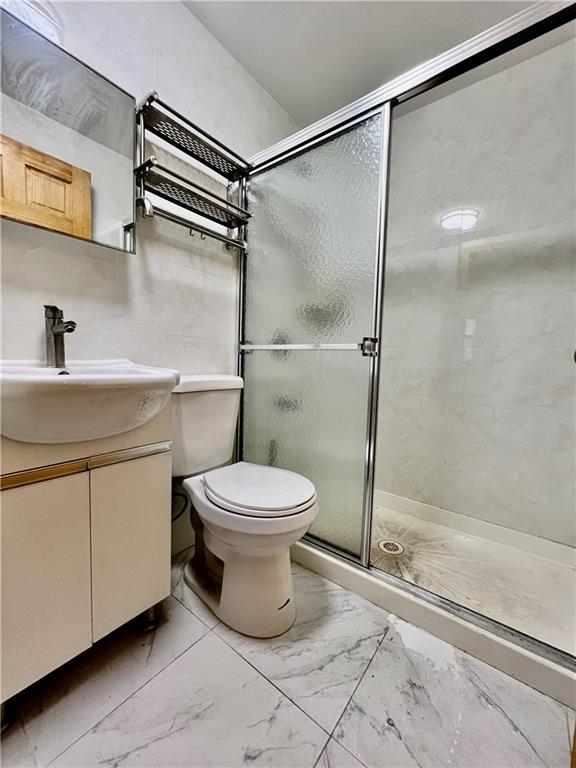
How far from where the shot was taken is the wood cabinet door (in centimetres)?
85

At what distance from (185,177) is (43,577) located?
1402mm

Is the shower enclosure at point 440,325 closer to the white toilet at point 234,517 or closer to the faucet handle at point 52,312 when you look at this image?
the white toilet at point 234,517

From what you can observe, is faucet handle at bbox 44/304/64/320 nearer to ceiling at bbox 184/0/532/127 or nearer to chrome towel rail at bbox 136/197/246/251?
chrome towel rail at bbox 136/197/246/251

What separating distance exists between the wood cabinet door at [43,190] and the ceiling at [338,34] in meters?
0.94

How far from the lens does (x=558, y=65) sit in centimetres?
132

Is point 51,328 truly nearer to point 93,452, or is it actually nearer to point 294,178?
point 93,452

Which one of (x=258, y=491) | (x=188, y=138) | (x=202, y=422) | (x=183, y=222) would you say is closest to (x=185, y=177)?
(x=188, y=138)

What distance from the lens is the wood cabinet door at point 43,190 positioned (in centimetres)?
85

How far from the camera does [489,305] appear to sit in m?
1.51

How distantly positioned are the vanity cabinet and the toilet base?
0.20 m

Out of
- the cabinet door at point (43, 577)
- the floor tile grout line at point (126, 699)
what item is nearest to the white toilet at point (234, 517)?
the floor tile grout line at point (126, 699)

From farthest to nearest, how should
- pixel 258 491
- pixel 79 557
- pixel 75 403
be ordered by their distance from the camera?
pixel 258 491, pixel 79 557, pixel 75 403

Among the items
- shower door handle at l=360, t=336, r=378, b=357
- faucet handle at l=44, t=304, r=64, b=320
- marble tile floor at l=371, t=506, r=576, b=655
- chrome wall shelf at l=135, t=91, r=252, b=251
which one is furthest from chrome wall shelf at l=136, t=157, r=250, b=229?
marble tile floor at l=371, t=506, r=576, b=655

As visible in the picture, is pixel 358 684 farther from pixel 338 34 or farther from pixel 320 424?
pixel 338 34
